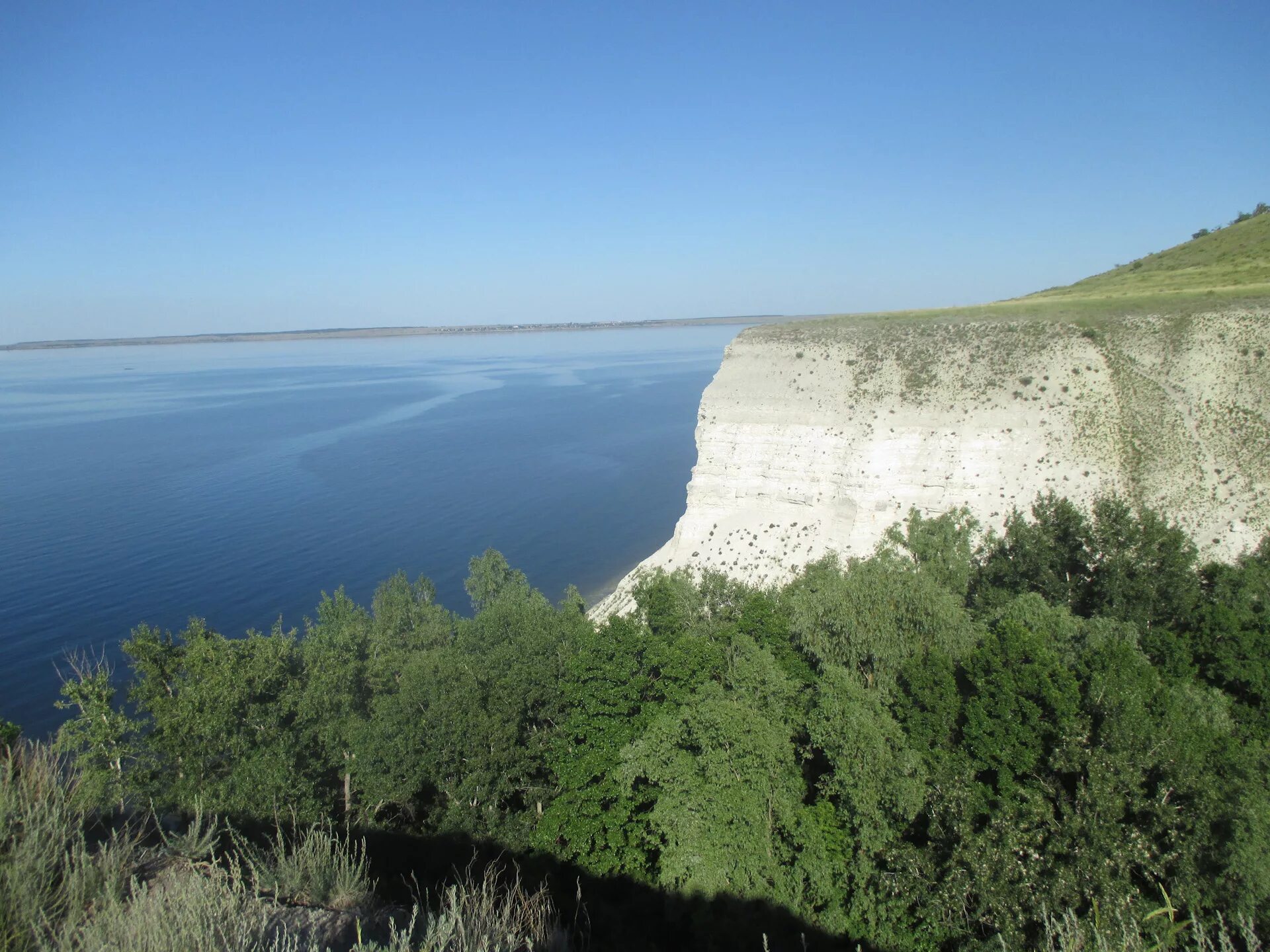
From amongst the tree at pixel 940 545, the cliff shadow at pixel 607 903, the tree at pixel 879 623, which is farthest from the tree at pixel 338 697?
the tree at pixel 940 545

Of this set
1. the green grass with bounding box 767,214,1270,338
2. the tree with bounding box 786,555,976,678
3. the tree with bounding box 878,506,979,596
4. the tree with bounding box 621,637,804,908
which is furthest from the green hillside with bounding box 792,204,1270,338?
the tree with bounding box 621,637,804,908

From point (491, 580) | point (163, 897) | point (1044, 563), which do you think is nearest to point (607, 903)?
point (163, 897)

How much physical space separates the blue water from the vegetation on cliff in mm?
19806

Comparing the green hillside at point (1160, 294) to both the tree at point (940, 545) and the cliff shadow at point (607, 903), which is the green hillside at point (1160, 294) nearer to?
the tree at point (940, 545)

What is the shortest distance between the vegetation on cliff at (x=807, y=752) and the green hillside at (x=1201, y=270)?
19.5m

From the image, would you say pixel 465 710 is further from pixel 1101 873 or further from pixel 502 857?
pixel 1101 873

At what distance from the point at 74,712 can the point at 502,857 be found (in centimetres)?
2498

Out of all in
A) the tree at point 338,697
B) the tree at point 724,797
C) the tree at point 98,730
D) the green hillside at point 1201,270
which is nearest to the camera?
the tree at point 724,797

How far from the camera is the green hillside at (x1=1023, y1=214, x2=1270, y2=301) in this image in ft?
116

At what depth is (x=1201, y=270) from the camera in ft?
135

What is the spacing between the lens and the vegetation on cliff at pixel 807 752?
11.0 metres

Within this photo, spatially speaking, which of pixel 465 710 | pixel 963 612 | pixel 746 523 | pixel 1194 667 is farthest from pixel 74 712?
pixel 1194 667

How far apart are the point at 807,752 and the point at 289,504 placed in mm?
55133

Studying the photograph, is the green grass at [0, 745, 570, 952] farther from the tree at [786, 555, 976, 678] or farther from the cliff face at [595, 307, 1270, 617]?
the cliff face at [595, 307, 1270, 617]
